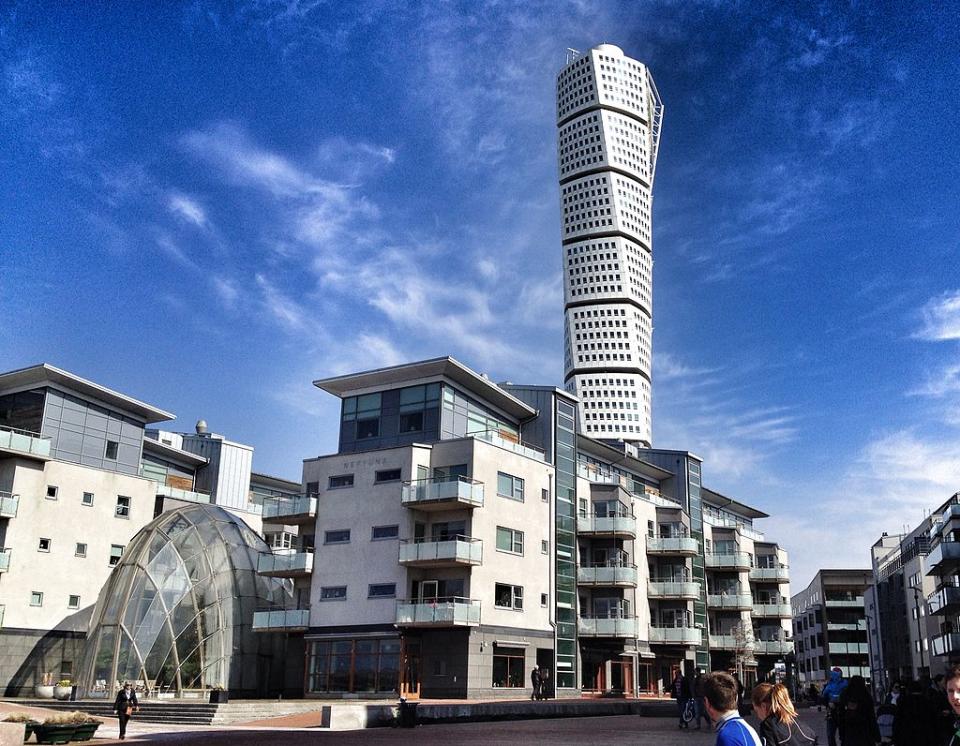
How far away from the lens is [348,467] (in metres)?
49.7

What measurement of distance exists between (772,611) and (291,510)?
157ft

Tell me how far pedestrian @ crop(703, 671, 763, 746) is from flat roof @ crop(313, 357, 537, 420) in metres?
42.6

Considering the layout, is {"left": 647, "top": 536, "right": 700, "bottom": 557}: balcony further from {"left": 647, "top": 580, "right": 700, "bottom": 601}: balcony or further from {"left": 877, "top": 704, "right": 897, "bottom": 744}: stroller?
{"left": 877, "top": 704, "right": 897, "bottom": 744}: stroller

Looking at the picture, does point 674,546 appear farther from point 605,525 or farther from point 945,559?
point 945,559

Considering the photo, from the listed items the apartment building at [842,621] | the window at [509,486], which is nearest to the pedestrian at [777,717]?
the window at [509,486]

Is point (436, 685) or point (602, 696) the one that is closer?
point (436, 685)

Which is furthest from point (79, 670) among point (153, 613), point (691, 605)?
point (691, 605)

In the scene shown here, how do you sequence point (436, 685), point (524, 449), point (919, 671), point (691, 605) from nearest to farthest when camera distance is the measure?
1. point (436, 685)
2. point (524, 449)
3. point (691, 605)
4. point (919, 671)

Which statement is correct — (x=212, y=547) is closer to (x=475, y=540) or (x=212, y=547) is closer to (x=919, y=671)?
(x=475, y=540)

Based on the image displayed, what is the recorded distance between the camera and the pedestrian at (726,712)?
260 inches

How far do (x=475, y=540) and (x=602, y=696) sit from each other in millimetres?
15388

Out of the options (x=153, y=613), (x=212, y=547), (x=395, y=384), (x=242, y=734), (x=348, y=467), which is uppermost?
(x=395, y=384)

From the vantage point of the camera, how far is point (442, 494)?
150ft

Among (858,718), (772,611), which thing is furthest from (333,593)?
(772,611)
